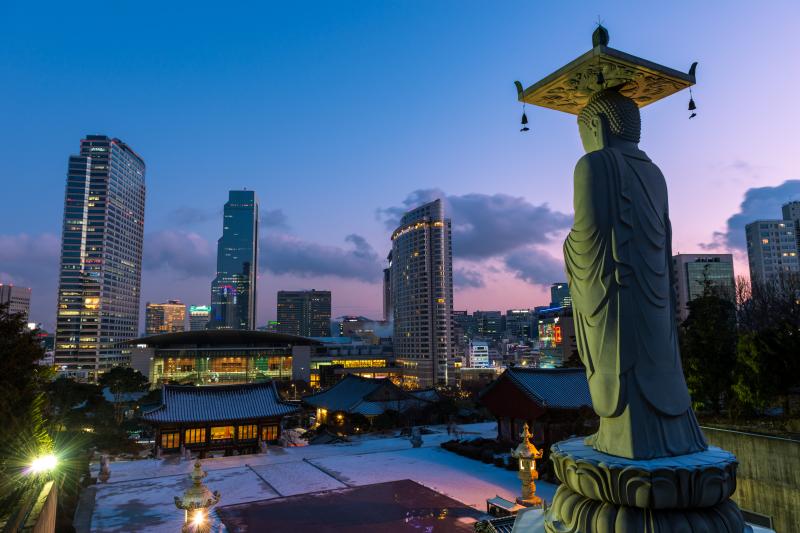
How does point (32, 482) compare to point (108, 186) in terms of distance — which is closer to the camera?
point (32, 482)

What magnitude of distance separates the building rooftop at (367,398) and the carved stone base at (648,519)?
28.8m

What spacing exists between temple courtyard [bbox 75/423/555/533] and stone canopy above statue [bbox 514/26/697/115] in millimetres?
12053

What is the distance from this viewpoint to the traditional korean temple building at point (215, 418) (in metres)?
27.1

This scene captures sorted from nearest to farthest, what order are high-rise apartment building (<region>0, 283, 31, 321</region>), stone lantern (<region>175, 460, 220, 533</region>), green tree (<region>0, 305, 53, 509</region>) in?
stone lantern (<region>175, 460, 220, 533</region>), green tree (<region>0, 305, 53, 509</region>), high-rise apartment building (<region>0, 283, 31, 321</region>)

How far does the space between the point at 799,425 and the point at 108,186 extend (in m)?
120

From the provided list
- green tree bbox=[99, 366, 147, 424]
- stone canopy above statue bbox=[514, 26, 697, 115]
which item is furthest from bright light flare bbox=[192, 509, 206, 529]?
green tree bbox=[99, 366, 147, 424]

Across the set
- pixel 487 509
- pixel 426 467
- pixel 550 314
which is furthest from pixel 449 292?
pixel 487 509

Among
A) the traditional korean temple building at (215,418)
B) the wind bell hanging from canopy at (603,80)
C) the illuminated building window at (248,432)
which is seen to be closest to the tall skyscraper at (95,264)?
the traditional korean temple building at (215,418)

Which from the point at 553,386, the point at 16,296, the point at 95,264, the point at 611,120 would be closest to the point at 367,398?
the point at 553,386

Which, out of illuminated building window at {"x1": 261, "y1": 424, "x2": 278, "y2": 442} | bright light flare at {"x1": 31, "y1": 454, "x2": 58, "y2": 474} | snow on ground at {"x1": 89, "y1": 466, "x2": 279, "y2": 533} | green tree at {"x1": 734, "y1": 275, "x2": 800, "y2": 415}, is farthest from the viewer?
illuminated building window at {"x1": 261, "y1": 424, "x2": 278, "y2": 442}

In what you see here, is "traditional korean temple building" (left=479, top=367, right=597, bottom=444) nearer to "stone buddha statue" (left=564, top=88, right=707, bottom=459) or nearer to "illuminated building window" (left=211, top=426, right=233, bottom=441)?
"illuminated building window" (left=211, top=426, right=233, bottom=441)

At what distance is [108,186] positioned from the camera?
10612 cm

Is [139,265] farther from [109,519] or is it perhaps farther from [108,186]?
[109,519]

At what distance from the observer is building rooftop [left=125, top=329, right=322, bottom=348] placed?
227 ft
